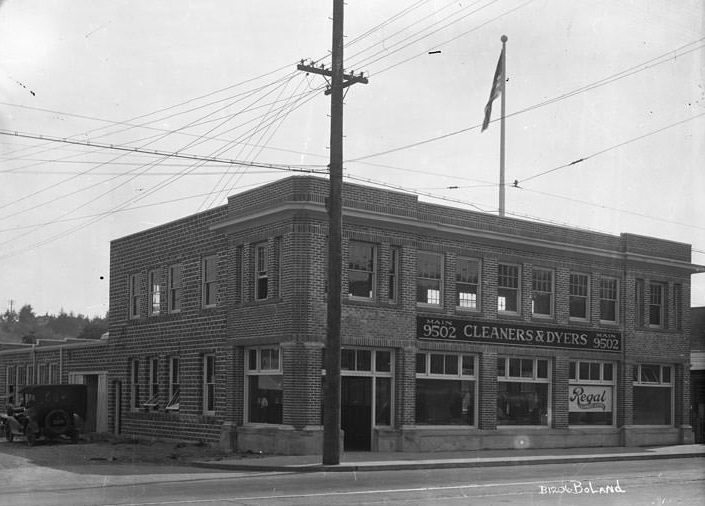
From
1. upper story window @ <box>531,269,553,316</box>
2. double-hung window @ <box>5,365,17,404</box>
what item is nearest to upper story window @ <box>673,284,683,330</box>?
upper story window @ <box>531,269,553,316</box>

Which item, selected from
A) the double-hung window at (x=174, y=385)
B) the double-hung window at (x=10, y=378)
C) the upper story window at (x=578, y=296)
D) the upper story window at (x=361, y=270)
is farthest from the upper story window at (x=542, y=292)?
the double-hung window at (x=10, y=378)

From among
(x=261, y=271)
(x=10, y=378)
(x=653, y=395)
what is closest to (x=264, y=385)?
(x=261, y=271)

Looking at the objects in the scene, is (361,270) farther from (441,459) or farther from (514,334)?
(514,334)

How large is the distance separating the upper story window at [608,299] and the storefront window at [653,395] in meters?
2.30

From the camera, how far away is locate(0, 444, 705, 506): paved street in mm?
15750

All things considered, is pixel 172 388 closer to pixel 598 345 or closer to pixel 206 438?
pixel 206 438

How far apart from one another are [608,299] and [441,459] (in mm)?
11246

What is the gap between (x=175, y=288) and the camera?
108 feet

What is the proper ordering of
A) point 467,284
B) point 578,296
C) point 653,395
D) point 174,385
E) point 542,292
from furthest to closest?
point 653,395
point 578,296
point 174,385
point 542,292
point 467,284

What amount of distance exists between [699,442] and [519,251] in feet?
38.6

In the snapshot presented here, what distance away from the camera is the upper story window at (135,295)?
3547 centimetres

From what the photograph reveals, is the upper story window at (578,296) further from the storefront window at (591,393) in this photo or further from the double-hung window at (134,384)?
the double-hung window at (134,384)

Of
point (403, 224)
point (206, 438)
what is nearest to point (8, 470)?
point (206, 438)

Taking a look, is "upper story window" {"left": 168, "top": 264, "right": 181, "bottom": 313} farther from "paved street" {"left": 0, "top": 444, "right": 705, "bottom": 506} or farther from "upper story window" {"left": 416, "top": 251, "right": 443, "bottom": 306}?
"paved street" {"left": 0, "top": 444, "right": 705, "bottom": 506}
